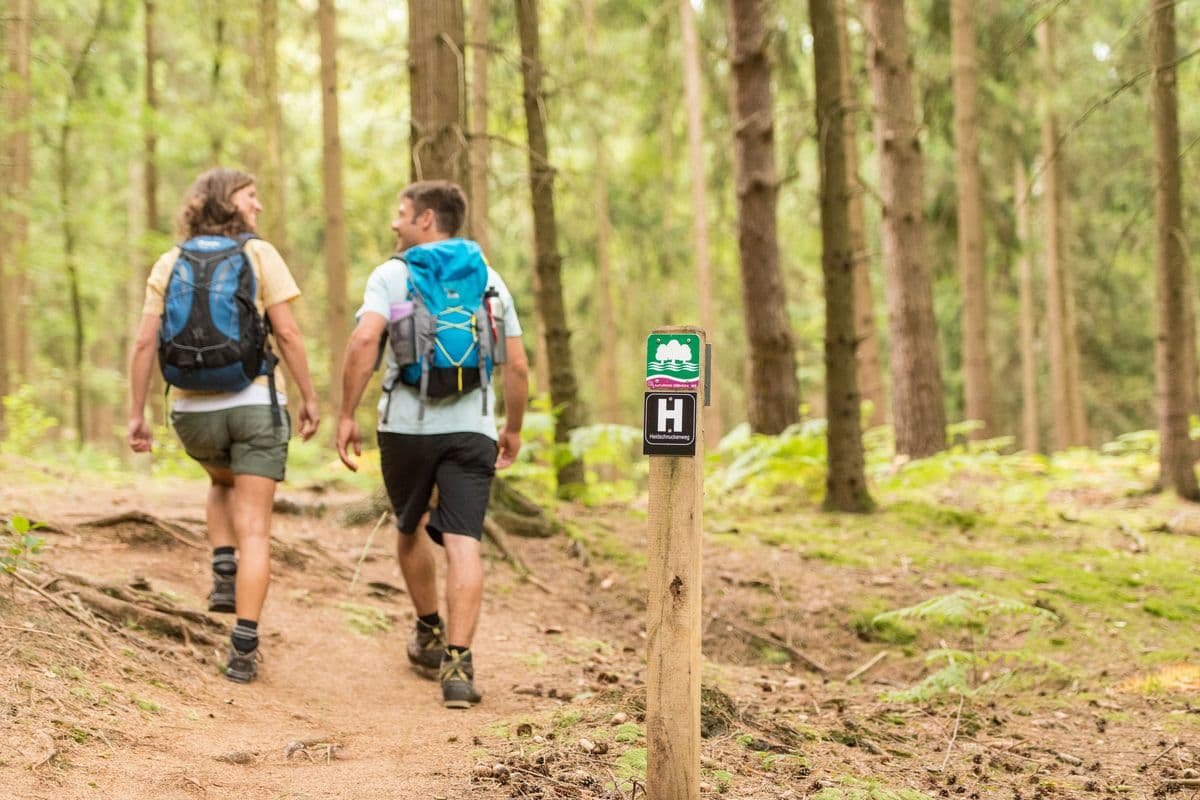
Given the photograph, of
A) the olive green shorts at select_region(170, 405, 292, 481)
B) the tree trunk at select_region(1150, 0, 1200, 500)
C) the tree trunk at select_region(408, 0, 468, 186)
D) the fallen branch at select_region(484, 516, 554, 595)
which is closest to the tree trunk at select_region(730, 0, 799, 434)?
the tree trunk at select_region(1150, 0, 1200, 500)

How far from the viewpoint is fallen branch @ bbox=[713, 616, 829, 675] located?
6230mm

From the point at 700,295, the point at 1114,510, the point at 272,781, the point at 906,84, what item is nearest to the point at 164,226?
the point at 700,295

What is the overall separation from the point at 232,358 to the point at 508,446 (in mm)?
1417

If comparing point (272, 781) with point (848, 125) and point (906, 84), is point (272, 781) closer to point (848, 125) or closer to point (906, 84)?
point (906, 84)

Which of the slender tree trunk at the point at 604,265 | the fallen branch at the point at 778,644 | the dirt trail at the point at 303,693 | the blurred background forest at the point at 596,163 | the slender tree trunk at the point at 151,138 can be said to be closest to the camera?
the dirt trail at the point at 303,693

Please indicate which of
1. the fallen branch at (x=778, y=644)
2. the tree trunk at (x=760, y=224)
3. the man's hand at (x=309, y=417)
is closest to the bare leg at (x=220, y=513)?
the man's hand at (x=309, y=417)

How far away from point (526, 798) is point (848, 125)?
1315 centimetres

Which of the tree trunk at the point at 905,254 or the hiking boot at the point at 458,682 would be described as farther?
the tree trunk at the point at 905,254

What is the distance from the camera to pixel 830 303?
27.9 ft

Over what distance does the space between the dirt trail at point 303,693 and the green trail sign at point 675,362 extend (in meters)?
A: 1.39

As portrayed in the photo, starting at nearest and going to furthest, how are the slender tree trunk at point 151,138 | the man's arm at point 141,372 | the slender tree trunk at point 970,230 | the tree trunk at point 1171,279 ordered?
the man's arm at point 141,372 → the tree trunk at point 1171,279 → the slender tree trunk at point 970,230 → the slender tree trunk at point 151,138

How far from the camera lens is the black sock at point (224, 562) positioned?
17.3 ft

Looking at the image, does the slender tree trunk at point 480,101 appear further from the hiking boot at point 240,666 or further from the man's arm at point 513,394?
the hiking boot at point 240,666

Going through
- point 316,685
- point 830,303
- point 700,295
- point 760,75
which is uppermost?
point 760,75
